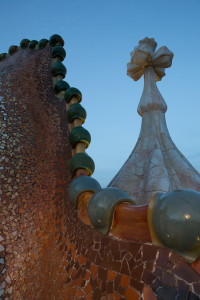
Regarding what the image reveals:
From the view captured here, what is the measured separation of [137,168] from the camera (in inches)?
134

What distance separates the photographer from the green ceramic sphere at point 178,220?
3.02 ft

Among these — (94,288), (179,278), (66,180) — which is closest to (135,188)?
(66,180)

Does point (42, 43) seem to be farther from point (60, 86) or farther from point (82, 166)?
point (82, 166)

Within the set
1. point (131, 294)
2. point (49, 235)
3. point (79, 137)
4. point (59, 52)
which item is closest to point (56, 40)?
point (59, 52)

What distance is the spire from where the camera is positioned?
316 centimetres

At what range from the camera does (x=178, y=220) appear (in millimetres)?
934

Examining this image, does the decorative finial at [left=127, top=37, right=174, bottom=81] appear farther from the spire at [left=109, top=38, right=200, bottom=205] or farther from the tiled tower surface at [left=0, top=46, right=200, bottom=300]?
the tiled tower surface at [left=0, top=46, right=200, bottom=300]

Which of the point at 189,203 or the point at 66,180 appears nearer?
the point at 189,203

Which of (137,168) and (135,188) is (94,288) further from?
(137,168)

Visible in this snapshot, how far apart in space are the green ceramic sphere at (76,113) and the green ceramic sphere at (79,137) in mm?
172

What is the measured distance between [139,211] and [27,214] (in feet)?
4.26

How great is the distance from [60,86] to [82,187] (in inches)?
65.2

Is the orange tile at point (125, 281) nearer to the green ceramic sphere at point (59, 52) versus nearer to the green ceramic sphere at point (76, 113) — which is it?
the green ceramic sphere at point (76, 113)

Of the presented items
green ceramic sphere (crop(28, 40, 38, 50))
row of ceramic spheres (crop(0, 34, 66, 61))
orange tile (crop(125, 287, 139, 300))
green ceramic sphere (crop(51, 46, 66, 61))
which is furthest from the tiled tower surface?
green ceramic sphere (crop(28, 40, 38, 50))
